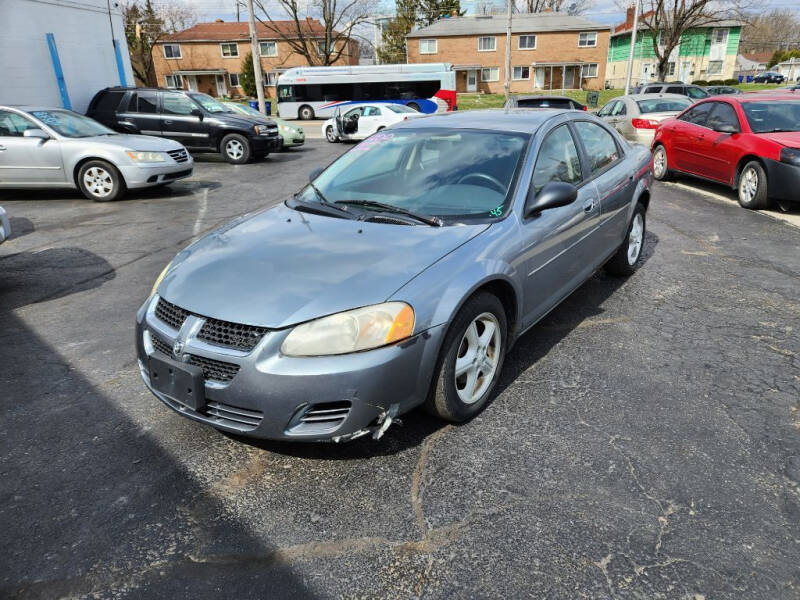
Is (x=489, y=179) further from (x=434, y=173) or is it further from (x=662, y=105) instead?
(x=662, y=105)

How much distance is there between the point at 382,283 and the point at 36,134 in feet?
29.0

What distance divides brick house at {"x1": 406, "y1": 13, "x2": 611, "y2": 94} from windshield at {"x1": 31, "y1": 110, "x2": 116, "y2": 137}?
4891 centimetres

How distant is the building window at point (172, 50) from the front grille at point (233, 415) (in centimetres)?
6472

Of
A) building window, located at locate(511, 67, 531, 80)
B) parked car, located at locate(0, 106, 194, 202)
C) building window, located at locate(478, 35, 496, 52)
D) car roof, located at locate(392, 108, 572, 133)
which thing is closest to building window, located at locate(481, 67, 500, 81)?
building window, located at locate(478, 35, 496, 52)

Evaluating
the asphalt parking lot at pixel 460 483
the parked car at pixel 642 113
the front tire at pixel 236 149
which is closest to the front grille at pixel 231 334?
the asphalt parking lot at pixel 460 483

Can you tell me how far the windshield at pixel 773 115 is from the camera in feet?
27.4

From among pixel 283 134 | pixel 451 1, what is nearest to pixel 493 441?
pixel 283 134

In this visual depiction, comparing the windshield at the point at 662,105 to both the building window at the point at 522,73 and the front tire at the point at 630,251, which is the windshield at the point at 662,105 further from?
the building window at the point at 522,73

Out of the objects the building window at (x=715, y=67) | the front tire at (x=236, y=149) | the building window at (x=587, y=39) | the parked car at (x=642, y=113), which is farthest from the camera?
the building window at (x=715, y=67)

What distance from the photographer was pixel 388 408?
2.59m

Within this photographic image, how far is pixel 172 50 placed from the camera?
58.0 metres

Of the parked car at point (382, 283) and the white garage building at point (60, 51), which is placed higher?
the white garage building at point (60, 51)

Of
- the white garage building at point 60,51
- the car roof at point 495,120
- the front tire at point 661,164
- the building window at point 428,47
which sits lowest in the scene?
the front tire at point 661,164

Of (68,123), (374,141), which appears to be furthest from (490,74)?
(374,141)
